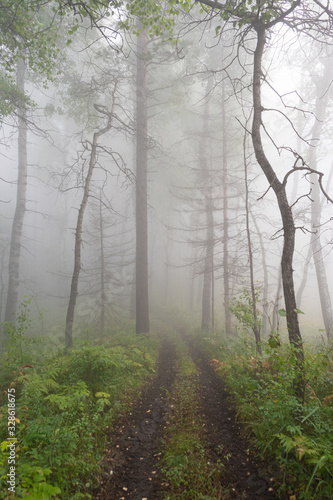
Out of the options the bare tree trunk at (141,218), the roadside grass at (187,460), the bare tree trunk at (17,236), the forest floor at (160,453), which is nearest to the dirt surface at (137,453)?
the forest floor at (160,453)

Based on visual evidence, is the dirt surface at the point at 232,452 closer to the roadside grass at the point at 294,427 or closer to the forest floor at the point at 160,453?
the forest floor at the point at 160,453

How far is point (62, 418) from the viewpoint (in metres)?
3.81

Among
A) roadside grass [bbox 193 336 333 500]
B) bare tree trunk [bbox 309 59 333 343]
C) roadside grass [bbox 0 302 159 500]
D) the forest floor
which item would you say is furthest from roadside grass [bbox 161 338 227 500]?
bare tree trunk [bbox 309 59 333 343]

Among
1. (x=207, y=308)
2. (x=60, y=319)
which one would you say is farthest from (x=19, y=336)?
(x=60, y=319)

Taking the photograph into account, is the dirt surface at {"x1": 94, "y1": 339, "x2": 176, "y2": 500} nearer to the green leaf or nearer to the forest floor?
the forest floor

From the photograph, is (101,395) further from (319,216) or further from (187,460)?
(319,216)

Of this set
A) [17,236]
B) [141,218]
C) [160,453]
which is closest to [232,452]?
[160,453]

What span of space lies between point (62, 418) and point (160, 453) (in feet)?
5.48

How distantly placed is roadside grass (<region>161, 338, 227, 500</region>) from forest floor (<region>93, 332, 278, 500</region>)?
3.0 inches

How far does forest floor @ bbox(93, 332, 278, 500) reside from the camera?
10.6ft

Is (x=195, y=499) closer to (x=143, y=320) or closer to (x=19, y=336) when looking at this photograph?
(x=19, y=336)

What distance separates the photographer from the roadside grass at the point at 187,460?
3.16 m

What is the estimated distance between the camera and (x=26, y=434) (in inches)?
130

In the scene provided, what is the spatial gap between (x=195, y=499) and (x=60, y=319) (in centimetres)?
1918
